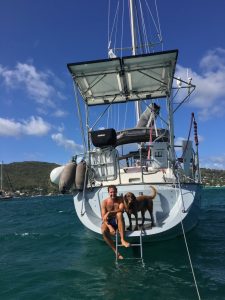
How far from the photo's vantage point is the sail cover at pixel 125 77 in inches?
392

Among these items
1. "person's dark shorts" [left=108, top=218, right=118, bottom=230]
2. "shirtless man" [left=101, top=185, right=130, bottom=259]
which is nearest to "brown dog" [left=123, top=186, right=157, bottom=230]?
"shirtless man" [left=101, top=185, right=130, bottom=259]

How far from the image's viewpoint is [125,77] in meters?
11.3

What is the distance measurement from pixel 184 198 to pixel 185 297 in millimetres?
3529

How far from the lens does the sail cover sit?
996 centimetres

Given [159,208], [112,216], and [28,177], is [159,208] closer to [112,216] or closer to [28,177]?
[112,216]

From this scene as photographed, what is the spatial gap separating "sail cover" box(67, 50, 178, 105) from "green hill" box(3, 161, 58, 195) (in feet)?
418

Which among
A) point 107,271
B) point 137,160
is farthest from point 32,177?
point 107,271

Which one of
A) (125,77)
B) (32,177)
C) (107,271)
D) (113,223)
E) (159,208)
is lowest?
(107,271)

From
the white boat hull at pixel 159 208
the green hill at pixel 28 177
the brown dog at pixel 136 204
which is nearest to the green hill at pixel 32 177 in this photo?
the green hill at pixel 28 177

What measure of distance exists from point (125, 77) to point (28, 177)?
156455 millimetres

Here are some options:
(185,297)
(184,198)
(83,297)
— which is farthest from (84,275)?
(184,198)

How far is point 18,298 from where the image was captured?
653cm

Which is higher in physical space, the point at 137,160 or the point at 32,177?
the point at 32,177

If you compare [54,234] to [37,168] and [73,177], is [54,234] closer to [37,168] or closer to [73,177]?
[73,177]
